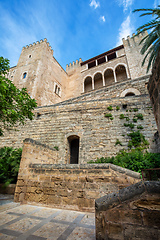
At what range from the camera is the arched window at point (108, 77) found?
70.0 ft

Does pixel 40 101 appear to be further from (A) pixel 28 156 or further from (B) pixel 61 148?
(A) pixel 28 156

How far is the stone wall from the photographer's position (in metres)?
3.23

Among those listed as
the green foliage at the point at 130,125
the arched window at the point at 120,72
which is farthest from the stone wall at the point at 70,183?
the arched window at the point at 120,72

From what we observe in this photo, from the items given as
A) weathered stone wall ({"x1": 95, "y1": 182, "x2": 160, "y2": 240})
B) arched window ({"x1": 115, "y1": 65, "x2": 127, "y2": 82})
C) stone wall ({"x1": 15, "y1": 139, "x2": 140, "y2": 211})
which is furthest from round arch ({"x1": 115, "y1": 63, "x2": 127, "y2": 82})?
weathered stone wall ({"x1": 95, "y1": 182, "x2": 160, "y2": 240})

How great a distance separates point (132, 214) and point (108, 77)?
22.9 meters

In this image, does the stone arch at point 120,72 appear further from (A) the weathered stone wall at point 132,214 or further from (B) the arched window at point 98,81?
(A) the weathered stone wall at point 132,214

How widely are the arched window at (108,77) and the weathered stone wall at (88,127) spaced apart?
13.8 m

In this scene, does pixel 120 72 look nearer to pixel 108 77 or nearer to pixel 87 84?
pixel 108 77

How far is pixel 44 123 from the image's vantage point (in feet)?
32.0

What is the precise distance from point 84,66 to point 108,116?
19.5 m

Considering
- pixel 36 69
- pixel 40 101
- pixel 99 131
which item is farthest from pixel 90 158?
pixel 36 69

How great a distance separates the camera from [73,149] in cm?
928

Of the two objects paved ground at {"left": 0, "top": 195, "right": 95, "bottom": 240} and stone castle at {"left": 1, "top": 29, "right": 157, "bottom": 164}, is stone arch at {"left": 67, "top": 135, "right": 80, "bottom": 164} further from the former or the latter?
paved ground at {"left": 0, "top": 195, "right": 95, "bottom": 240}

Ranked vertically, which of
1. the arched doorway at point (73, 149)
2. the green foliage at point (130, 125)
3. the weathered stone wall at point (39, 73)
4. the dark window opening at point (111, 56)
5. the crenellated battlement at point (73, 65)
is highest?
the crenellated battlement at point (73, 65)
